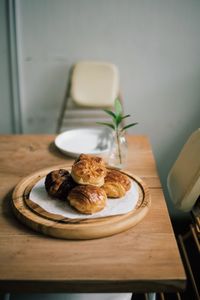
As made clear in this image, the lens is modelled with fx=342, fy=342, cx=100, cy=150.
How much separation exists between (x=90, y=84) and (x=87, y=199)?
1478 millimetres

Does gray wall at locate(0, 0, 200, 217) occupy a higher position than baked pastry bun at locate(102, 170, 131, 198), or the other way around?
baked pastry bun at locate(102, 170, 131, 198)

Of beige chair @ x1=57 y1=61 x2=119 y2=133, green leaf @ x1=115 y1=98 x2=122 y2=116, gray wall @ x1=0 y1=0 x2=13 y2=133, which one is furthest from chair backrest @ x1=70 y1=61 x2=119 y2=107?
green leaf @ x1=115 y1=98 x2=122 y2=116

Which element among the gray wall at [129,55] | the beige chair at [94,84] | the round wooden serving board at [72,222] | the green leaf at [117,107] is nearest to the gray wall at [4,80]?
the gray wall at [129,55]

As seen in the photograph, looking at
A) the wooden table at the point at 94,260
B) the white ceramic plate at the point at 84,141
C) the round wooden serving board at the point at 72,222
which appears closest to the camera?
the wooden table at the point at 94,260

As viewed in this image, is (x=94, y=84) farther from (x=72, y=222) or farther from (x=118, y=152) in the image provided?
(x=72, y=222)

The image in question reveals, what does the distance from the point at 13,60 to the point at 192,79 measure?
3.99ft

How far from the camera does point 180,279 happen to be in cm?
71

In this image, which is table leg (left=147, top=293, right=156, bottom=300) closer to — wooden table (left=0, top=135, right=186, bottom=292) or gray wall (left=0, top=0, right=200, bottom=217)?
wooden table (left=0, top=135, right=186, bottom=292)

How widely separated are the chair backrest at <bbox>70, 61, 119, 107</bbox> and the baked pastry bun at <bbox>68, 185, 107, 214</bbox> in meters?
1.38

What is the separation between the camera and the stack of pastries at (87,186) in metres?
0.86

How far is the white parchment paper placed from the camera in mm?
876

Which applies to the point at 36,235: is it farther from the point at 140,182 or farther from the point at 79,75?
the point at 79,75

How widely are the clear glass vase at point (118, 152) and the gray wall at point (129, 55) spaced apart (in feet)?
3.88

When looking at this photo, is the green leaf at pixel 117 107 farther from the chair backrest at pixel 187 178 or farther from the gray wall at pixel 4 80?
the gray wall at pixel 4 80
